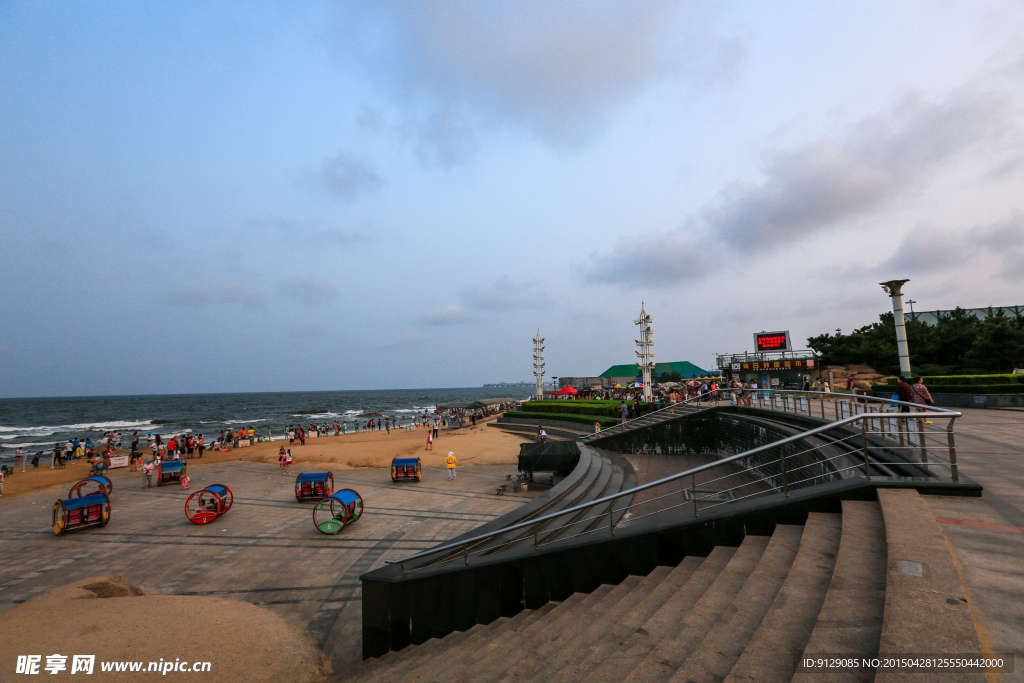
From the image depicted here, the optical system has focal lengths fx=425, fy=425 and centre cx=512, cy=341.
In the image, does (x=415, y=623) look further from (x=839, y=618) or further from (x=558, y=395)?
(x=558, y=395)

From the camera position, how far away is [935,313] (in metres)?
53.4

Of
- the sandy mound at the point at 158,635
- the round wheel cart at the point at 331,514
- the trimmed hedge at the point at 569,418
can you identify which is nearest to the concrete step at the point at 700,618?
the sandy mound at the point at 158,635

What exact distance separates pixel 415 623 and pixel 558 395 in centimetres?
4919

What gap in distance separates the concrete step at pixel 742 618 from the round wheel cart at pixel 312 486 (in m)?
14.4

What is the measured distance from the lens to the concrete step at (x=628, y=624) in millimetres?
3861

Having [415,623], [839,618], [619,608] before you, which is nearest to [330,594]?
[415,623]

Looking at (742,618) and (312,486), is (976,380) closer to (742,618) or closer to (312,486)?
(742,618)

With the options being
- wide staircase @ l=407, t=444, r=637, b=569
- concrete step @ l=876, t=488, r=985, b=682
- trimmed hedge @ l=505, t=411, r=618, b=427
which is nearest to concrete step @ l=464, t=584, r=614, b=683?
wide staircase @ l=407, t=444, r=637, b=569

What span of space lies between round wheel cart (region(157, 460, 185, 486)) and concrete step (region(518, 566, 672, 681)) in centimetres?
2085

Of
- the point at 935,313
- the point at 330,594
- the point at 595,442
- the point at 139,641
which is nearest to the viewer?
the point at 139,641

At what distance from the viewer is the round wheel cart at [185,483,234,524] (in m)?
12.9

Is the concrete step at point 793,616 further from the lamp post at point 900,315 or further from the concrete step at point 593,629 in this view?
the lamp post at point 900,315

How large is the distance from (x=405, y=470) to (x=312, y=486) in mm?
3811

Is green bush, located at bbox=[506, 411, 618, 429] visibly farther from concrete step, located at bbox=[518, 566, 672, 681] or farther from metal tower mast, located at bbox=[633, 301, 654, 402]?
concrete step, located at bbox=[518, 566, 672, 681]
